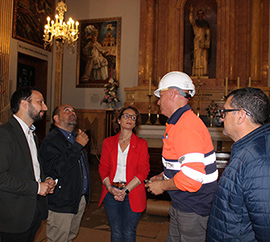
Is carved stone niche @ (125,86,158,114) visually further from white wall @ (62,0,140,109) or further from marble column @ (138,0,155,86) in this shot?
white wall @ (62,0,140,109)

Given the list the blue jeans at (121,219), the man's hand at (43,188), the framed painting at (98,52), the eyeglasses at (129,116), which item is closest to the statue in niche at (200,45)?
the framed painting at (98,52)

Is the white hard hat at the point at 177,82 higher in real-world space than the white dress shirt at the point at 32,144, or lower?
higher

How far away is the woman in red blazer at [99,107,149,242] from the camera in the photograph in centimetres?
272

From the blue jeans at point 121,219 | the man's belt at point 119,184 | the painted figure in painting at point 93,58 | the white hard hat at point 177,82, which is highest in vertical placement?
the painted figure in painting at point 93,58

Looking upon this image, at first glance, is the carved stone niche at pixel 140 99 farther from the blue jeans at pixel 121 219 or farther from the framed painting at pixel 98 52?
the blue jeans at pixel 121 219

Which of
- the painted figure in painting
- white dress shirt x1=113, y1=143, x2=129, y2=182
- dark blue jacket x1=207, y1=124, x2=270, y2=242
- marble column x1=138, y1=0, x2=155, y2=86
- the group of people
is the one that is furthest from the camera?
the painted figure in painting

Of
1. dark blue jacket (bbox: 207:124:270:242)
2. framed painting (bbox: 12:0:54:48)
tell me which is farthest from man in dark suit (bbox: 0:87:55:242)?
framed painting (bbox: 12:0:54:48)

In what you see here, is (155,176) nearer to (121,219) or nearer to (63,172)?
(121,219)

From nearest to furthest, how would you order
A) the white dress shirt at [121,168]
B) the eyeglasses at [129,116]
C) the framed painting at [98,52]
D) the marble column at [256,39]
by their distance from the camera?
the white dress shirt at [121,168] → the eyeglasses at [129,116] → the marble column at [256,39] → the framed painting at [98,52]

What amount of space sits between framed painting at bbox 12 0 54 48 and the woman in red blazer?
771cm

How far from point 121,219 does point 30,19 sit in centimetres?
910

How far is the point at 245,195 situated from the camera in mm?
1368

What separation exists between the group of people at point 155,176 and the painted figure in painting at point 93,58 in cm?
768

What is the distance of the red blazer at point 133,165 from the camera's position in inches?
109
